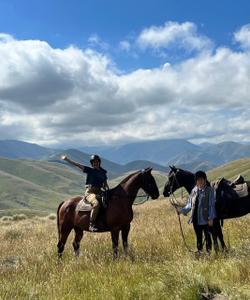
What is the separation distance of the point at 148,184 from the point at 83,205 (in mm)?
2305

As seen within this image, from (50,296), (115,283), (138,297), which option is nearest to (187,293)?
(138,297)

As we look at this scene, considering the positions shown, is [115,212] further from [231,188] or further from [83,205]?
[231,188]

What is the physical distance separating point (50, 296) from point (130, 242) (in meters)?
7.29

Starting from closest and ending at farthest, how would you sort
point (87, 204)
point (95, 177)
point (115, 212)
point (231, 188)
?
point (231, 188)
point (115, 212)
point (95, 177)
point (87, 204)

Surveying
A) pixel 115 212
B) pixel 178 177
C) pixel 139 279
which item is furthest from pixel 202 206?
pixel 139 279

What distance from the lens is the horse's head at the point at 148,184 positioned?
1470cm

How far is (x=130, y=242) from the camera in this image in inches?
612

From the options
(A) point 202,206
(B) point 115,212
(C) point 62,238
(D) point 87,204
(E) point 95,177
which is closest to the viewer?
(A) point 202,206

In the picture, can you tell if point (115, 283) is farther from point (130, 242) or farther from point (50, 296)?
point (130, 242)

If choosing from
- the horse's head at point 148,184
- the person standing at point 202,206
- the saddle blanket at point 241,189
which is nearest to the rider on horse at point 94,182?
the horse's head at point 148,184

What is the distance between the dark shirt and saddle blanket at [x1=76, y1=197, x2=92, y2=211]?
0.68 metres

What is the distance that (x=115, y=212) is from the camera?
45.9 feet

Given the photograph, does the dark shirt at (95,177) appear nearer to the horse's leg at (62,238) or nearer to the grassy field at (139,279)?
the horse's leg at (62,238)

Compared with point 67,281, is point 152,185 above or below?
above
